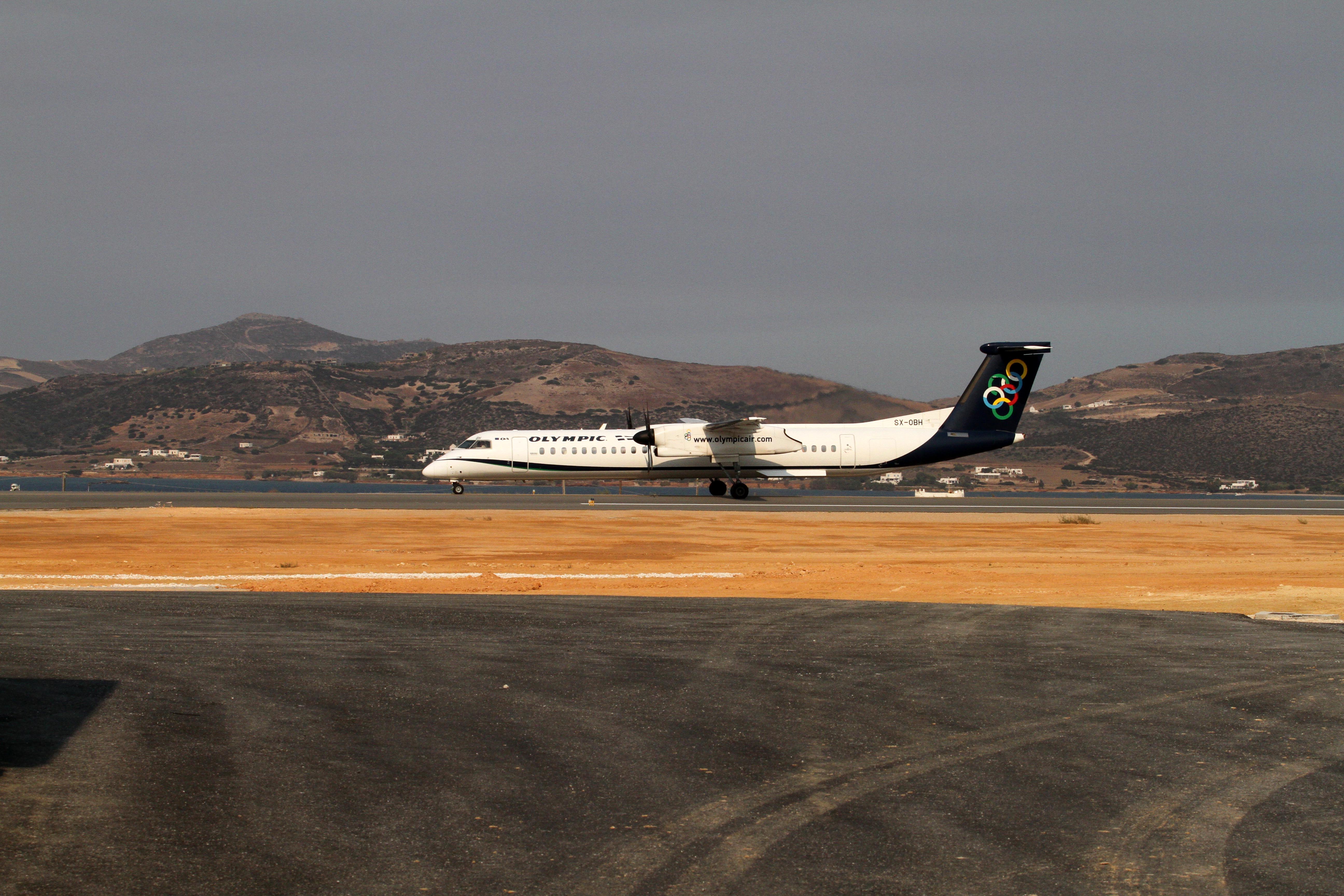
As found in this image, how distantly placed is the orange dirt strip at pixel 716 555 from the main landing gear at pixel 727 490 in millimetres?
11145

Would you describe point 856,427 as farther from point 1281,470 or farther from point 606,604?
point 1281,470

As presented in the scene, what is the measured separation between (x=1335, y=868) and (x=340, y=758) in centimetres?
646

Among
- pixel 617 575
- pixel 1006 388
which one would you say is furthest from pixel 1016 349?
pixel 617 575

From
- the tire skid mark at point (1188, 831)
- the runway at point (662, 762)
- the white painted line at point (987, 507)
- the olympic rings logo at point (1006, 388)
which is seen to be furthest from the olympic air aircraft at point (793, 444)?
the tire skid mark at point (1188, 831)

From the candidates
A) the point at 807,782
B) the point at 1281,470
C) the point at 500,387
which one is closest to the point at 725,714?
the point at 807,782

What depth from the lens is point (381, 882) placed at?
5.45 m

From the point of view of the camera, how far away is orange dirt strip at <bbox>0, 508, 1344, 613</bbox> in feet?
63.9

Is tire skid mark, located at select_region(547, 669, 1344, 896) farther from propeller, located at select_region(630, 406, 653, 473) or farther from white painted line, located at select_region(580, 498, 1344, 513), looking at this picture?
propeller, located at select_region(630, 406, 653, 473)

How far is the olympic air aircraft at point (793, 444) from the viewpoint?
5516 centimetres

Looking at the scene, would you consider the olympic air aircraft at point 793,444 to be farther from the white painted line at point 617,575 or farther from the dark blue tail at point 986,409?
Result: the white painted line at point 617,575

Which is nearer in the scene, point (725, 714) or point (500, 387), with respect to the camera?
point (725, 714)

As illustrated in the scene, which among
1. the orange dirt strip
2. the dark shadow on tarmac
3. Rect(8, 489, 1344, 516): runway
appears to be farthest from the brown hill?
the dark shadow on tarmac

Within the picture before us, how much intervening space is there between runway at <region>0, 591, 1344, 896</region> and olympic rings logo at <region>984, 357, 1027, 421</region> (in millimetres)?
43026

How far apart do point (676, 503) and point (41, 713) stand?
44.8 m
